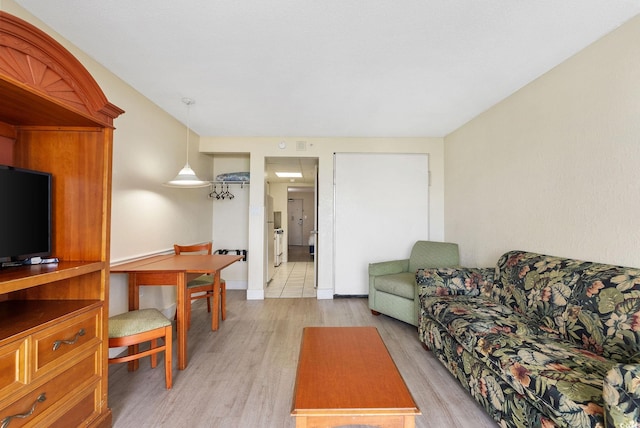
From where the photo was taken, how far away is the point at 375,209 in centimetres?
397

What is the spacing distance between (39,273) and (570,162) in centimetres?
322

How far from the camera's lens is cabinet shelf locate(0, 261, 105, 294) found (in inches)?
41.7

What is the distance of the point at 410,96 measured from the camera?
261 cm

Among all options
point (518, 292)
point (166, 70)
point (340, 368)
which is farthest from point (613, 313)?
point (166, 70)

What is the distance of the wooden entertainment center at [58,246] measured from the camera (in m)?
1.08

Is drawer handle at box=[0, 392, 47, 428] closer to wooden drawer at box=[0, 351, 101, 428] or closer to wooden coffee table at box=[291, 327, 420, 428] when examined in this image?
wooden drawer at box=[0, 351, 101, 428]

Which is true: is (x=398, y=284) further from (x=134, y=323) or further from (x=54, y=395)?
(x=54, y=395)

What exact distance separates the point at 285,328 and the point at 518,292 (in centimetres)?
215

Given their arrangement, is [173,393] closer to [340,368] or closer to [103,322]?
[103,322]

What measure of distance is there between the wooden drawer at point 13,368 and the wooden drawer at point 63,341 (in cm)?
4

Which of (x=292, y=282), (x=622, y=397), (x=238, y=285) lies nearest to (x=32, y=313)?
(x=622, y=397)

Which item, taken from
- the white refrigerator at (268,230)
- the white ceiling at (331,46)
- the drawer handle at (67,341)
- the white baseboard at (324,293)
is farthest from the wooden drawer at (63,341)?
the white baseboard at (324,293)

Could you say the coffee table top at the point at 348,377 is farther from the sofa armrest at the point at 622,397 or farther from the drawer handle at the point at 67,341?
the drawer handle at the point at 67,341

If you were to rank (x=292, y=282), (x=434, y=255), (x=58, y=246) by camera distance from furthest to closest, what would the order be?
(x=292, y=282), (x=434, y=255), (x=58, y=246)
